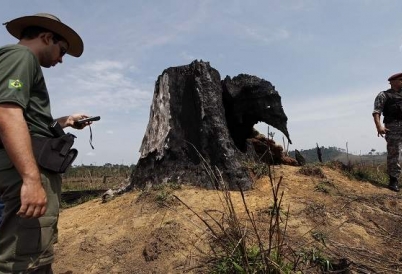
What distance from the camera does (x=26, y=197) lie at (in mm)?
1873

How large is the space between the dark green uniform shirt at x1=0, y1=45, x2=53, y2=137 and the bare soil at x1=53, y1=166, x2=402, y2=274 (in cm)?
131

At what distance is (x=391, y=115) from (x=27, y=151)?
6329 millimetres

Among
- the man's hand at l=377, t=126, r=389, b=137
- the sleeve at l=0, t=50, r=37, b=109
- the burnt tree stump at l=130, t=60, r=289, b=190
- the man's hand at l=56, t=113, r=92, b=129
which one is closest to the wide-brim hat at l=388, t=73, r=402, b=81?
the man's hand at l=377, t=126, r=389, b=137

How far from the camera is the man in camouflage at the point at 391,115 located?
6473 millimetres

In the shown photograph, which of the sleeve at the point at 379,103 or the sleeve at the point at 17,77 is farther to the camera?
the sleeve at the point at 379,103

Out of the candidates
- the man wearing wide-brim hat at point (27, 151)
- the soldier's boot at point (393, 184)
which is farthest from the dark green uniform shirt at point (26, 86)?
the soldier's boot at point (393, 184)

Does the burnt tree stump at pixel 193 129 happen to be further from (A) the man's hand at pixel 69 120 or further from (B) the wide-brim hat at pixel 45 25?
(B) the wide-brim hat at pixel 45 25

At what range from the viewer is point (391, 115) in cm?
658

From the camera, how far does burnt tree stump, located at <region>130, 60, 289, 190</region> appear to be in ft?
16.2

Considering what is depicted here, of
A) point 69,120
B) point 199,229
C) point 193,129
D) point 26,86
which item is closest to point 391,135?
point 193,129

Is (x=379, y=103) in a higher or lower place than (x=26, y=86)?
higher

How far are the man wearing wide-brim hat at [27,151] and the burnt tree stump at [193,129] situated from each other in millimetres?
2755

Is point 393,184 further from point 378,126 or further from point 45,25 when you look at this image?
point 45,25

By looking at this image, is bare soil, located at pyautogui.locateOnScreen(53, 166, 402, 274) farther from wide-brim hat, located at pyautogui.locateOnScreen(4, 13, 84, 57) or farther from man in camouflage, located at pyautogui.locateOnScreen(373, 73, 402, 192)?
man in camouflage, located at pyautogui.locateOnScreen(373, 73, 402, 192)
